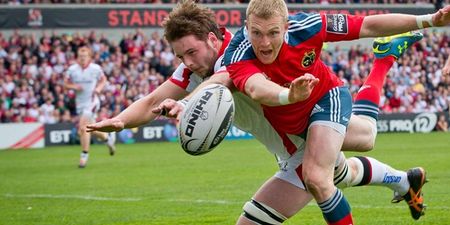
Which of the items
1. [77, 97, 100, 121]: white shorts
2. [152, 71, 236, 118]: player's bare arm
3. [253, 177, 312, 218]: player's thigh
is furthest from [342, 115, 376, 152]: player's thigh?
[77, 97, 100, 121]: white shorts

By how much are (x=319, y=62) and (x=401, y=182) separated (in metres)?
1.95

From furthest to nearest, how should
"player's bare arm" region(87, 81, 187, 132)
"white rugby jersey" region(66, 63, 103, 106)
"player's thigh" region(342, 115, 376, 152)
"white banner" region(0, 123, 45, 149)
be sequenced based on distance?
"white banner" region(0, 123, 45, 149)
"white rugby jersey" region(66, 63, 103, 106)
"player's bare arm" region(87, 81, 187, 132)
"player's thigh" region(342, 115, 376, 152)

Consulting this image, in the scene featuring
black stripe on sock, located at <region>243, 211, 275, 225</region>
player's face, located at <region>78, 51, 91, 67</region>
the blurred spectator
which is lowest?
the blurred spectator

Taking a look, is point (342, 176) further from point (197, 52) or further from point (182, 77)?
point (197, 52)

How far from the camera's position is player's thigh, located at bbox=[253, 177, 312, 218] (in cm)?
747

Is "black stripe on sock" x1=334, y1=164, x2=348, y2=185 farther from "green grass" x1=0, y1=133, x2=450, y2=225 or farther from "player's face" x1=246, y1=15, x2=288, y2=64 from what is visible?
"green grass" x1=0, y1=133, x2=450, y2=225

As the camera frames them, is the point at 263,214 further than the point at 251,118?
No

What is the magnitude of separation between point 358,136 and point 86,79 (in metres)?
13.9

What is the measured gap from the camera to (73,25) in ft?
117

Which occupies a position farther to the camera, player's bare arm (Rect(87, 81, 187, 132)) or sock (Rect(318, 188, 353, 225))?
player's bare arm (Rect(87, 81, 187, 132))

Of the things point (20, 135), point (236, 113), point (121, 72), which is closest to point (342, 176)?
point (236, 113)

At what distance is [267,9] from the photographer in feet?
22.2

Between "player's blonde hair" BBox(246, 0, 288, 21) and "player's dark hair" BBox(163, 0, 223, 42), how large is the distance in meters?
0.50

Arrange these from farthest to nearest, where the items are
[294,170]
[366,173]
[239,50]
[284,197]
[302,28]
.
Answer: [366,173] → [294,170] → [284,197] → [302,28] → [239,50]
